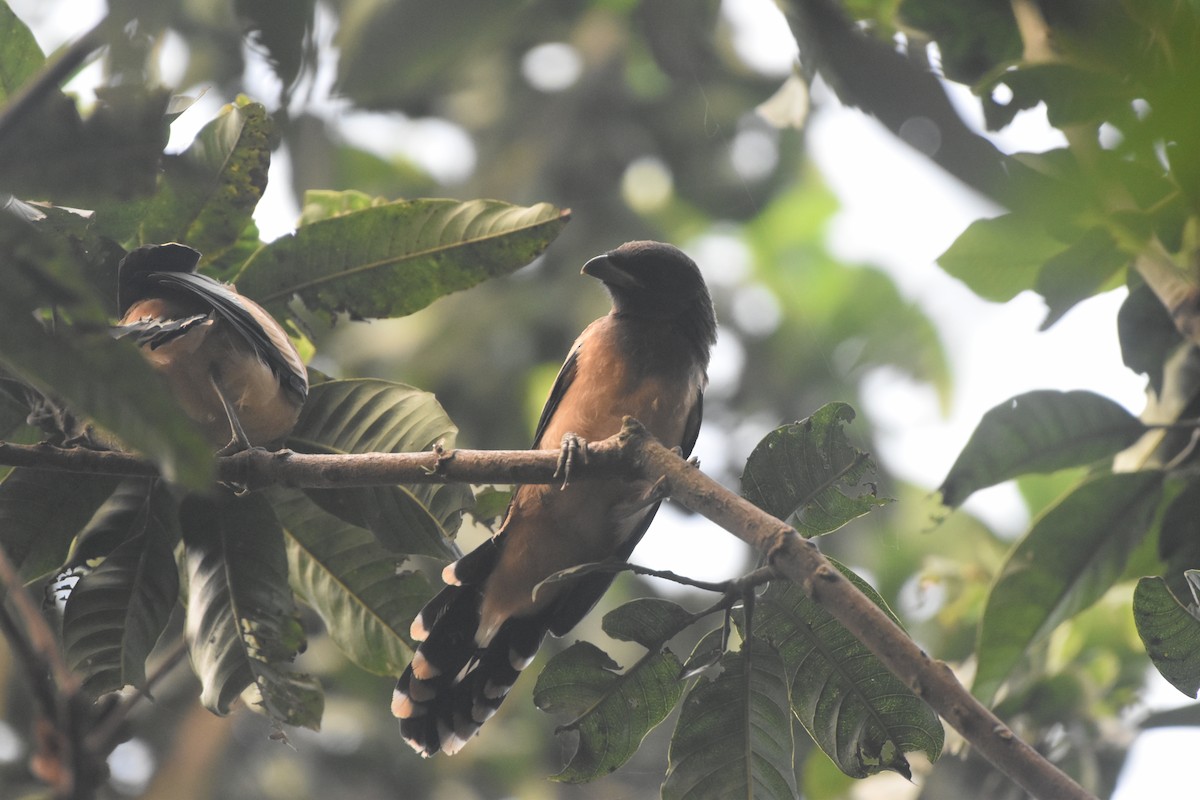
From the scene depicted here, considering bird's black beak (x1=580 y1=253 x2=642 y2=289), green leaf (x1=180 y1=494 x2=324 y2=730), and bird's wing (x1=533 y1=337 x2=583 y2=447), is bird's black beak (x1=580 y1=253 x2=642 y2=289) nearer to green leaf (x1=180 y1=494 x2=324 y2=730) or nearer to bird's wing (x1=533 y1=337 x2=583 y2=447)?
bird's wing (x1=533 y1=337 x2=583 y2=447)

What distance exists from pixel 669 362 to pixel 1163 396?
1.38 m

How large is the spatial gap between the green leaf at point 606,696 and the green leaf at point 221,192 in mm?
1413

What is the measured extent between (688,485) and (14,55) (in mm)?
1870

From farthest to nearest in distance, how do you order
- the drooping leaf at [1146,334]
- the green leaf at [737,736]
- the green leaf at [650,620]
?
the drooping leaf at [1146,334], the green leaf at [650,620], the green leaf at [737,736]

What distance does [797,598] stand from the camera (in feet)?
7.23

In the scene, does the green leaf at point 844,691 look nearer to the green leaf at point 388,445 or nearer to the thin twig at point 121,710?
A: the green leaf at point 388,445

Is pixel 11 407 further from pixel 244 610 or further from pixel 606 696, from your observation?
pixel 606 696

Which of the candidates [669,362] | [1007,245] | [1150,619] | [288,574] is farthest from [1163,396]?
[288,574]

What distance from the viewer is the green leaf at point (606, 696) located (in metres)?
2.31

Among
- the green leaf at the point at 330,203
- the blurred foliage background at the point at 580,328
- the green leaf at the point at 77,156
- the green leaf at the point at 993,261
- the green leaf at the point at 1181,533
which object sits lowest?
the blurred foliage background at the point at 580,328

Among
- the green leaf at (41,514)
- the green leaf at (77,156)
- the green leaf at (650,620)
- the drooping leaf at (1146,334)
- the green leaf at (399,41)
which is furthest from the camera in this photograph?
the drooping leaf at (1146,334)

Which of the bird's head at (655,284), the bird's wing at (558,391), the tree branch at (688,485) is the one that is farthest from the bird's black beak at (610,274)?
the tree branch at (688,485)

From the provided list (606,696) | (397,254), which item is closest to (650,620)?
(606,696)

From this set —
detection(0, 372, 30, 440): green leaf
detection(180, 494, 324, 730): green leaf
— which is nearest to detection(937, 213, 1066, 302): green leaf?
detection(180, 494, 324, 730): green leaf
